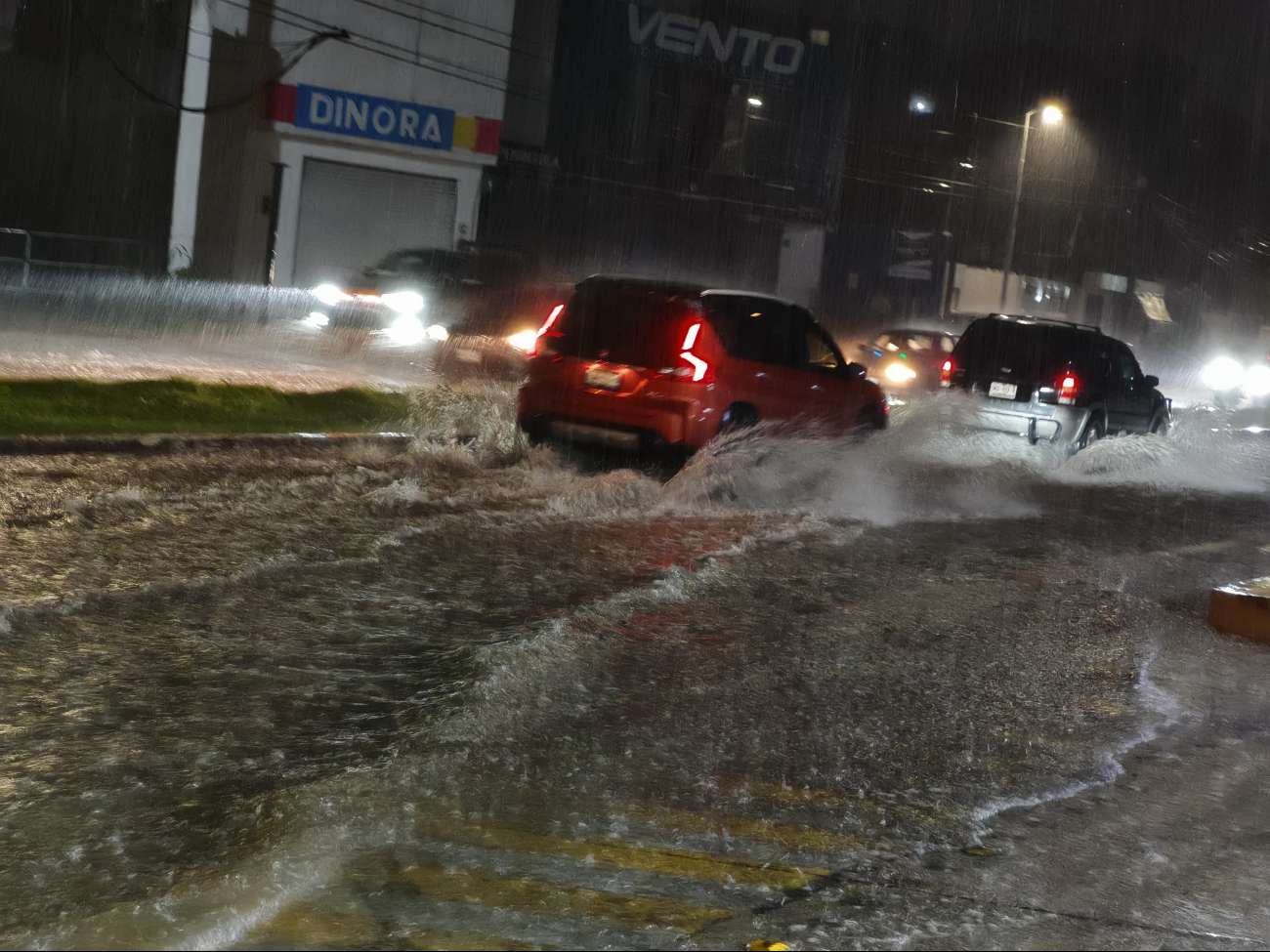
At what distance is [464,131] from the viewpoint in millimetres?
32312

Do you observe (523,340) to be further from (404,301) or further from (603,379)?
(404,301)

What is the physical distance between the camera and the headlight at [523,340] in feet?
47.2

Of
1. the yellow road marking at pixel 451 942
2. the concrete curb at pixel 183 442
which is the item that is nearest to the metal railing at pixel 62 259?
the concrete curb at pixel 183 442

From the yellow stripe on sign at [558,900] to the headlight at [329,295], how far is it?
1538 centimetres

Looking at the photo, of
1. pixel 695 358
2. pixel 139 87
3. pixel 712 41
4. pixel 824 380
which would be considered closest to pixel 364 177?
pixel 139 87

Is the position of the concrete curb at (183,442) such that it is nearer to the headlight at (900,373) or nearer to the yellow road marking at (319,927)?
the yellow road marking at (319,927)

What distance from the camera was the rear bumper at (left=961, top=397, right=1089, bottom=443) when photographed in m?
15.8

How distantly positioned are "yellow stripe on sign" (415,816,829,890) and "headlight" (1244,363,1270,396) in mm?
32412

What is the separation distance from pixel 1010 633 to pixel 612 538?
116 inches

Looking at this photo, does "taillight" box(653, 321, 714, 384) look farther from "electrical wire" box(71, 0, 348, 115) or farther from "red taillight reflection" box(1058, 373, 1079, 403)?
"electrical wire" box(71, 0, 348, 115)

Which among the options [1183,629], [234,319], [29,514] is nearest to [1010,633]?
[1183,629]

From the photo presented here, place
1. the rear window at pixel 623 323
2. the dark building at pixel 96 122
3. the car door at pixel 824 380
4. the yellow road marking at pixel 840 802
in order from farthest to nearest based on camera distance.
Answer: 1. the dark building at pixel 96 122
2. the car door at pixel 824 380
3. the rear window at pixel 623 323
4. the yellow road marking at pixel 840 802

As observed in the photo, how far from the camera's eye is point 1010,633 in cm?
743

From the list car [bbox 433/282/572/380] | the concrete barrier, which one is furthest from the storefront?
the concrete barrier
